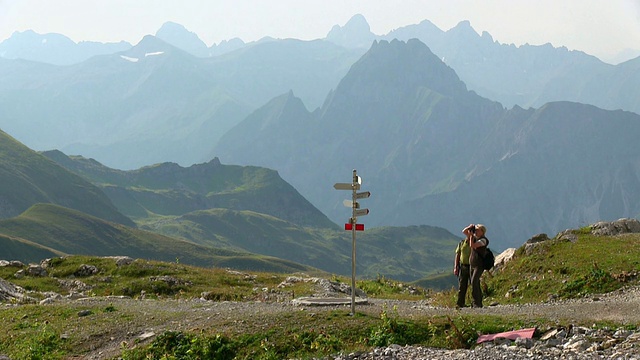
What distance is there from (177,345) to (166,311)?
663 centimetres

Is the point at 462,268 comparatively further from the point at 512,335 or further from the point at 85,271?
the point at 85,271

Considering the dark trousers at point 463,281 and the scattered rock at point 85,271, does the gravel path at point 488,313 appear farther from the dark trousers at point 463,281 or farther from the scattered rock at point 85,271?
the scattered rock at point 85,271

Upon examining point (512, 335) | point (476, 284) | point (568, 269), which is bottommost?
point (512, 335)

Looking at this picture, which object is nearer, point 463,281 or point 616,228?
point 463,281

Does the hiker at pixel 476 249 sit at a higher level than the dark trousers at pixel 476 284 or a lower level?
higher

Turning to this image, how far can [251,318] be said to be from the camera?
27.8 m

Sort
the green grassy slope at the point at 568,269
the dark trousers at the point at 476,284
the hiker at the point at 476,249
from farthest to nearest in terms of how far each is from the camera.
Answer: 1. the green grassy slope at the point at 568,269
2. the dark trousers at the point at 476,284
3. the hiker at the point at 476,249

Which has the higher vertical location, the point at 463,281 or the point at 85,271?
the point at 463,281

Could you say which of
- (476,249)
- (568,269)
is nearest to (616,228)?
(568,269)

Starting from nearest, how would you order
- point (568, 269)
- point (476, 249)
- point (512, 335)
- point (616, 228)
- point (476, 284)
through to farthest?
point (512, 335) < point (476, 249) < point (476, 284) < point (568, 269) < point (616, 228)

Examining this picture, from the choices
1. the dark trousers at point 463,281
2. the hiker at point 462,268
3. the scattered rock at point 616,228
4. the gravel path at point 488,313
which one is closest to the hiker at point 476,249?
the hiker at point 462,268

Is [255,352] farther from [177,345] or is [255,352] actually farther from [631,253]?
[631,253]

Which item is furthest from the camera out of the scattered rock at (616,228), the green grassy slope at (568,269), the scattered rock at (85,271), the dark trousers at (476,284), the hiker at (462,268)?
the scattered rock at (85,271)

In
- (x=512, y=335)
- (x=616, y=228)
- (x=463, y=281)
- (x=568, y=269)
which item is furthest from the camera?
(x=616, y=228)
